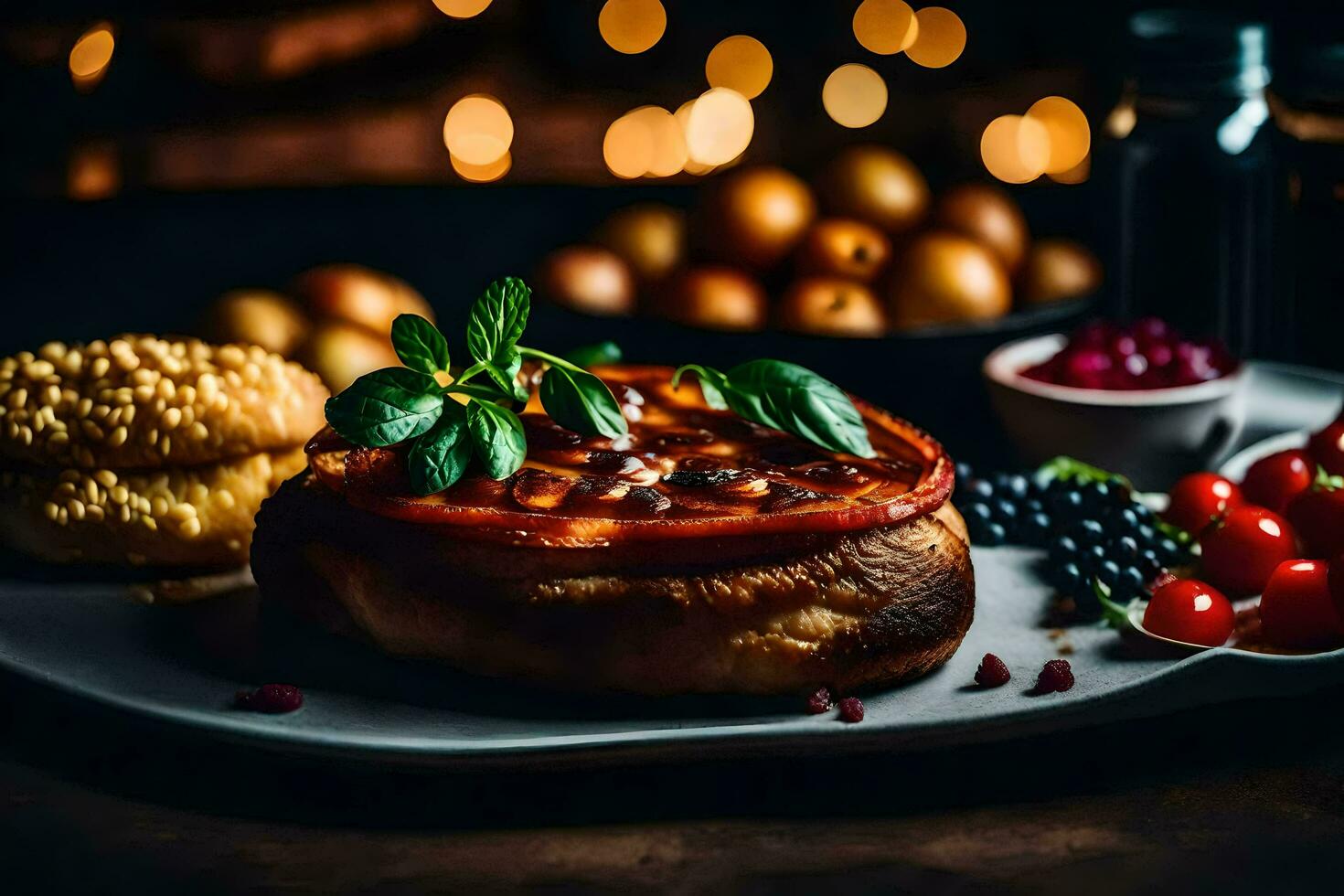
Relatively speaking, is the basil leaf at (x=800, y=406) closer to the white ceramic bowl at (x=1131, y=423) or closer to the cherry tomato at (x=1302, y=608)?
the cherry tomato at (x=1302, y=608)

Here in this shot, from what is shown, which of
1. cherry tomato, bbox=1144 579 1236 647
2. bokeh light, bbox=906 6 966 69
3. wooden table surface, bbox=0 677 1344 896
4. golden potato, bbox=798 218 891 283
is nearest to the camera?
wooden table surface, bbox=0 677 1344 896

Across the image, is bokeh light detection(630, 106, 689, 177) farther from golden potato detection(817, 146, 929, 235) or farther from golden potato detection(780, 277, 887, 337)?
golden potato detection(780, 277, 887, 337)

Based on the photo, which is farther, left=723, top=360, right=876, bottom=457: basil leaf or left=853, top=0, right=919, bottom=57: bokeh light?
left=853, top=0, right=919, bottom=57: bokeh light

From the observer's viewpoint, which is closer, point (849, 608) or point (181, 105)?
point (849, 608)

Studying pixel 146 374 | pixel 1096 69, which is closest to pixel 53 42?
pixel 146 374

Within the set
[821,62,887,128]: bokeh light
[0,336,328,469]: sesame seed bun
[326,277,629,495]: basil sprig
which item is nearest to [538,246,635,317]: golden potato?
[0,336,328,469]: sesame seed bun

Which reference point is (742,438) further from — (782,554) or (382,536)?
(382,536)

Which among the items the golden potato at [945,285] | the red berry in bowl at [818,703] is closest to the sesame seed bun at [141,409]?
the red berry in bowl at [818,703]
